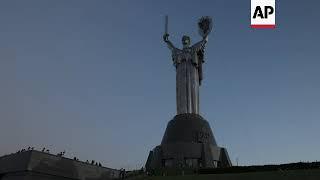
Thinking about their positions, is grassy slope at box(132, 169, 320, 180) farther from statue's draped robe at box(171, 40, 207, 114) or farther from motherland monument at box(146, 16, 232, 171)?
statue's draped robe at box(171, 40, 207, 114)

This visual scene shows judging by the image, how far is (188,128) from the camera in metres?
41.2

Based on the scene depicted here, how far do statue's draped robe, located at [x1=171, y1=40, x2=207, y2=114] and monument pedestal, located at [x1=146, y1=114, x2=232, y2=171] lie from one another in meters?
1.36

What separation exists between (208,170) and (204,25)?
19425mm

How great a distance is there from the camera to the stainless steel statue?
4412cm

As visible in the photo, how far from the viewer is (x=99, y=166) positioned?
1537 inches

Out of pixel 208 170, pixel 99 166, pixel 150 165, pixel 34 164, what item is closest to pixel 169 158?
pixel 150 165

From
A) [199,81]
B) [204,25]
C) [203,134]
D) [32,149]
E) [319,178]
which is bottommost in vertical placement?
[319,178]

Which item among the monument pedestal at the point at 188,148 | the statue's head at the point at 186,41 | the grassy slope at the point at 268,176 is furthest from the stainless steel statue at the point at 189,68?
the grassy slope at the point at 268,176

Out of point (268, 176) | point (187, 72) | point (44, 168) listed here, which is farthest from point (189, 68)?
point (268, 176)

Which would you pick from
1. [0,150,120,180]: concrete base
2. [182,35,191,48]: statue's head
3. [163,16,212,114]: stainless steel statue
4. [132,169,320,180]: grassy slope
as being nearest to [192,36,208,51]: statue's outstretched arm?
[163,16,212,114]: stainless steel statue

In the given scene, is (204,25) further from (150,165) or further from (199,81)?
(150,165)

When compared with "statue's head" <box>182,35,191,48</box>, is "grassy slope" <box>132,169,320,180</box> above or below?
below

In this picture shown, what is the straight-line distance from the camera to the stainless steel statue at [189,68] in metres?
44.1

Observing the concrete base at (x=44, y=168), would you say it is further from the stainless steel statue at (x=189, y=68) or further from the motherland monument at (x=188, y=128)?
the stainless steel statue at (x=189, y=68)
